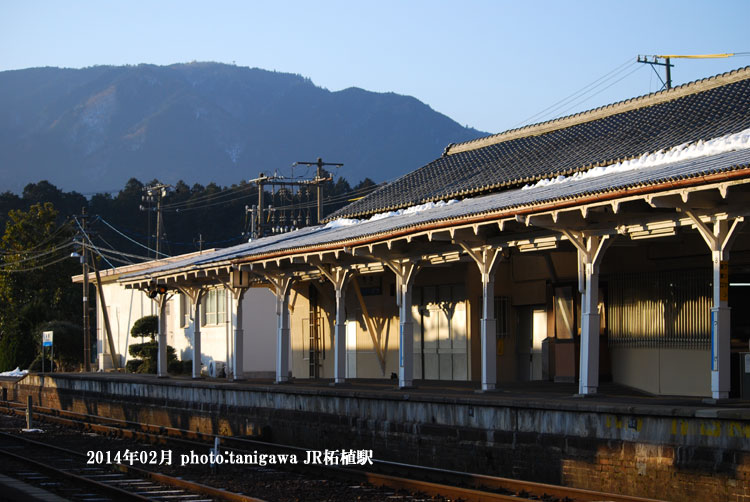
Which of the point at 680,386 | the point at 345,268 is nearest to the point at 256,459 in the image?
the point at 345,268

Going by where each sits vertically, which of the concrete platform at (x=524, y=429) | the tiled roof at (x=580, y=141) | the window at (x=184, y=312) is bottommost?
the concrete platform at (x=524, y=429)

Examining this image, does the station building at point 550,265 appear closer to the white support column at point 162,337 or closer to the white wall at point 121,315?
the white support column at point 162,337

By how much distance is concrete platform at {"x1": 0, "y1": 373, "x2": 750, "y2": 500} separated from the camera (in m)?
11.8

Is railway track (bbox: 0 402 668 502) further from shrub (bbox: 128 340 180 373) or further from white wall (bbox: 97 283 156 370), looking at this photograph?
white wall (bbox: 97 283 156 370)

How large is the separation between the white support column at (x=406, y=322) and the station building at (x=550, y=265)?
0.04m

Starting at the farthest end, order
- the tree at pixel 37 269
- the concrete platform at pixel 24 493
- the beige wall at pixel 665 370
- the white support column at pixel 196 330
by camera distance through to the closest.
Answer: the tree at pixel 37 269 → the white support column at pixel 196 330 → the beige wall at pixel 665 370 → the concrete platform at pixel 24 493

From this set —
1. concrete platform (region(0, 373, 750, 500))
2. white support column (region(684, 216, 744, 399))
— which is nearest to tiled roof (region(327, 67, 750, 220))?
concrete platform (region(0, 373, 750, 500))

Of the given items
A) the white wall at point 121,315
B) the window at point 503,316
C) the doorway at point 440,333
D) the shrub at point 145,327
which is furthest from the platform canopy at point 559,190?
the white wall at point 121,315

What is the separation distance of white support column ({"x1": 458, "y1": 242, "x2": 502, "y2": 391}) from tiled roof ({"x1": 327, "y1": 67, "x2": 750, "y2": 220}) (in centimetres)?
486

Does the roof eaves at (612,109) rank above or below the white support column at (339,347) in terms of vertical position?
above

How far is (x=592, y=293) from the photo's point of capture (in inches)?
611

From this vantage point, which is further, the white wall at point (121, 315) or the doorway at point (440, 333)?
the white wall at point (121, 315)

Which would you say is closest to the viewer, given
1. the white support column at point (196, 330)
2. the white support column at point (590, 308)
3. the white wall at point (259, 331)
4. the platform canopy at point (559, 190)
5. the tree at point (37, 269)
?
the platform canopy at point (559, 190)

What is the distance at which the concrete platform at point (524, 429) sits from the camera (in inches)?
464
